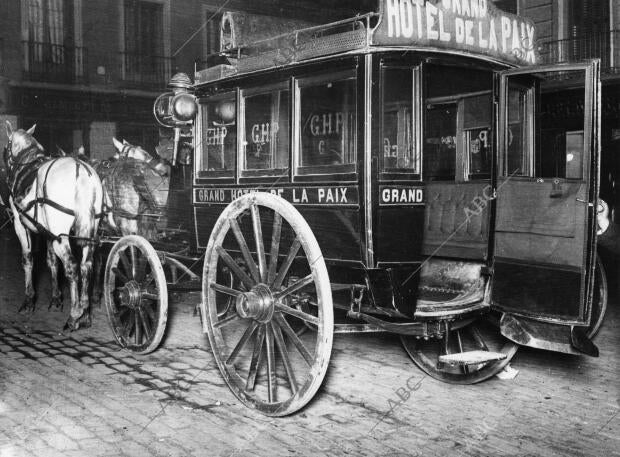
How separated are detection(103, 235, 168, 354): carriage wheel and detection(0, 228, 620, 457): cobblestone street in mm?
208

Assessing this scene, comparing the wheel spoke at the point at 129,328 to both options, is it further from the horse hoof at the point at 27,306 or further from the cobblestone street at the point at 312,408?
the horse hoof at the point at 27,306

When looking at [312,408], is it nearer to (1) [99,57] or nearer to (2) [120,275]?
(2) [120,275]

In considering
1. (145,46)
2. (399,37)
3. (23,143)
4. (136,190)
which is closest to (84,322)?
(136,190)

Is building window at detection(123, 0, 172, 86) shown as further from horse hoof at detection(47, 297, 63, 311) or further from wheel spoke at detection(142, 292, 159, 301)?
wheel spoke at detection(142, 292, 159, 301)

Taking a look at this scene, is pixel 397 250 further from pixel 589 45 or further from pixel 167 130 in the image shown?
pixel 589 45

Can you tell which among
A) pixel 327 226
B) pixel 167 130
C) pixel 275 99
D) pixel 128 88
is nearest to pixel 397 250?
pixel 327 226

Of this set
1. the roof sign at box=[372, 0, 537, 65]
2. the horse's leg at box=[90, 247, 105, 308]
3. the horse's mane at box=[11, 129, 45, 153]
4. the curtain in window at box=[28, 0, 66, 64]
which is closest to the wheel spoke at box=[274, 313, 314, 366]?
the roof sign at box=[372, 0, 537, 65]

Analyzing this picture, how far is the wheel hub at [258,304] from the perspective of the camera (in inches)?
158

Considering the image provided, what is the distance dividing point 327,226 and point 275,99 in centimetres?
106

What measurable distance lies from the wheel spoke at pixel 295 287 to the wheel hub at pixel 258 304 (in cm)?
6

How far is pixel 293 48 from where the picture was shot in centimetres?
448

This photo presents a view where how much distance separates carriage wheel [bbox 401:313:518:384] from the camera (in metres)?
4.83

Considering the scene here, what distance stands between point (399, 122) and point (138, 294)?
2653 millimetres

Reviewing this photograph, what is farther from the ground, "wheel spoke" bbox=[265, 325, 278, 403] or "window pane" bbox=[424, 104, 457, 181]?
"window pane" bbox=[424, 104, 457, 181]
